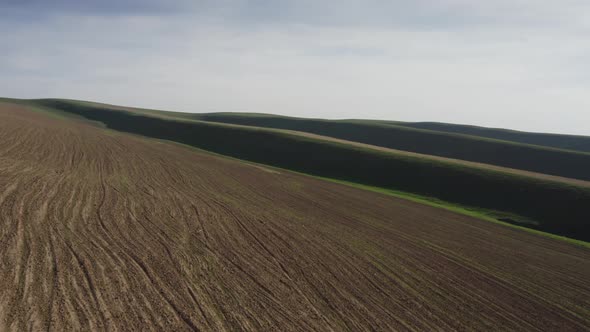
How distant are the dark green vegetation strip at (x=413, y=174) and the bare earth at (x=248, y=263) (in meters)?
8.51

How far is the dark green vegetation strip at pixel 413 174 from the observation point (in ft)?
109

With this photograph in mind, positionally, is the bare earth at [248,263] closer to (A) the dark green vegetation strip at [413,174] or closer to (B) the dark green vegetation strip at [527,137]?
(A) the dark green vegetation strip at [413,174]

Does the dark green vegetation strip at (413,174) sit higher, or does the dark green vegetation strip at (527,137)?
the dark green vegetation strip at (527,137)

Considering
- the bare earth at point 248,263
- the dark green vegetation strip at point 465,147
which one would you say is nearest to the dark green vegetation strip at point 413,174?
the bare earth at point 248,263

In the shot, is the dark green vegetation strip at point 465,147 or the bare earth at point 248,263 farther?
the dark green vegetation strip at point 465,147

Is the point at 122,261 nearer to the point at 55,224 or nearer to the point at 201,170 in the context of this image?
the point at 55,224

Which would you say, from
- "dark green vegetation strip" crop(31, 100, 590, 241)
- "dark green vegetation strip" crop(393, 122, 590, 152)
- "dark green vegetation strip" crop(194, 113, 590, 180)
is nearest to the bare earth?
"dark green vegetation strip" crop(31, 100, 590, 241)

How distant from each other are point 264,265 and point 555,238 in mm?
21732

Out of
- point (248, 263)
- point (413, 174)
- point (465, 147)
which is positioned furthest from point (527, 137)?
point (248, 263)

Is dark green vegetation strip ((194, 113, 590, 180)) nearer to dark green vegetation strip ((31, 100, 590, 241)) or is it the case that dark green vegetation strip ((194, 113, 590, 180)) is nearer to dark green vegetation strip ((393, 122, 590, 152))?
dark green vegetation strip ((393, 122, 590, 152))

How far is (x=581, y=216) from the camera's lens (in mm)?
31828

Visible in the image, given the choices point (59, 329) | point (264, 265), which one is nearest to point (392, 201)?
point (264, 265)

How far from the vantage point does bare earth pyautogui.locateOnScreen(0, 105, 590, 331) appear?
10.7 metres

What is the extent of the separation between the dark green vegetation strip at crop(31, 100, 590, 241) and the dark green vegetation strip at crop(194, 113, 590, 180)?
38.0 metres
